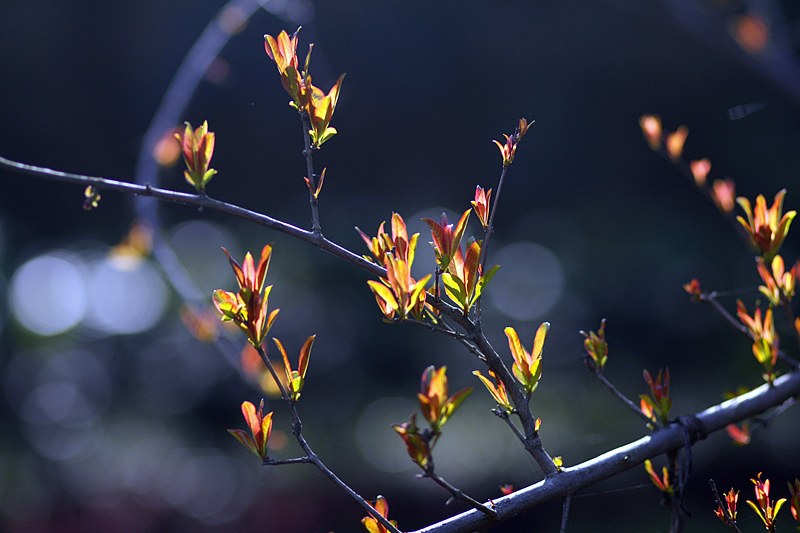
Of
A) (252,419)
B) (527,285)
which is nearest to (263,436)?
(252,419)

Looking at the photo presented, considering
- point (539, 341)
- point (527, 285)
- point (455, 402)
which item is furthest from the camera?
point (527, 285)

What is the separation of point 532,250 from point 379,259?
129 inches

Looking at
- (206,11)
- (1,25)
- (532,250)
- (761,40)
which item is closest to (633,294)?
(532,250)

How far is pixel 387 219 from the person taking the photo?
142 inches

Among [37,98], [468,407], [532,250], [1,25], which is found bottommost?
[468,407]

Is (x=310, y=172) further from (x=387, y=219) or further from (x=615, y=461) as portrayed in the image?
(x=387, y=219)

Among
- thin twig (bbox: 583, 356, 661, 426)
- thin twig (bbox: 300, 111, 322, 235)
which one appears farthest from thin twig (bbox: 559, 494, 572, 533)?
thin twig (bbox: 300, 111, 322, 235)

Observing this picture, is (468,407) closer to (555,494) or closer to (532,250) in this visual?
(532,250)

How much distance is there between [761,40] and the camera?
176cm

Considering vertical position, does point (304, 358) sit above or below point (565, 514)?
above

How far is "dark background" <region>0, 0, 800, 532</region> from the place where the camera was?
8.59 ft

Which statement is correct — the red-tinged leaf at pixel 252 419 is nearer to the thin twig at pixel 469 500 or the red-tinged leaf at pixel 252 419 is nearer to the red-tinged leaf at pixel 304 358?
the red-tinged leaf at pixel 304 358

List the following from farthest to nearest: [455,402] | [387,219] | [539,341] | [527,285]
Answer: [387,219]
[527,285]
[539,341]
[455,402]

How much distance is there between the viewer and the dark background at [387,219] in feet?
8.59
